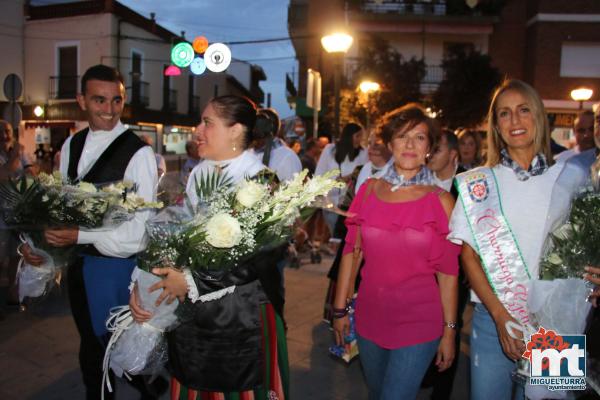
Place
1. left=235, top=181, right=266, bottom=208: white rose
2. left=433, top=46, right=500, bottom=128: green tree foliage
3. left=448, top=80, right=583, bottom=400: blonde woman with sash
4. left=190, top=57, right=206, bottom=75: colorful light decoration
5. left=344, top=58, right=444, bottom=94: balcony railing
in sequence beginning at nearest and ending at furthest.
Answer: left=235, top=181, right=266, bottom=208: white rose < left=448, top=80, right=583, bottom=400: blonde woman with sash < left=190, top=57, right=206, bottom=75: colorful light decoration < left=433, top=46, right=500, bottom=128: green tree foliage < left=344, top=58, right=444, bottom=94: balcony railing

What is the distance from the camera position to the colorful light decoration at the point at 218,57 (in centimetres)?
927

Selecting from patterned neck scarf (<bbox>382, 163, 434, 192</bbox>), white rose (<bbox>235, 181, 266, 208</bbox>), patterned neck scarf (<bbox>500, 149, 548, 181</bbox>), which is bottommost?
white rose (<bbox>235, 181, 266, 208</bbox>)

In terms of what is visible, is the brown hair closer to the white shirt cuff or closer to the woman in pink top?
the woman in pink top

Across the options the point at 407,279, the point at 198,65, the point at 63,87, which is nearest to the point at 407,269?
the point at 407,279

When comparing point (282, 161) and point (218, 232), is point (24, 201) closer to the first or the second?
point (218, 232)

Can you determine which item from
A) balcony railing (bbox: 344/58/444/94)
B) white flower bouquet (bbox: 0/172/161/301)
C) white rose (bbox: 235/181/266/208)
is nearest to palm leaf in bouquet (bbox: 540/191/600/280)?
white rose (bbox: 235/181/266/208)

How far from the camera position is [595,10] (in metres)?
19.7

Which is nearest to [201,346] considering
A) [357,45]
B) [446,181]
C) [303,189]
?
[303,189]

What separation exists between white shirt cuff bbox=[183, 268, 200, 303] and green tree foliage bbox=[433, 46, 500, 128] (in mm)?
15892

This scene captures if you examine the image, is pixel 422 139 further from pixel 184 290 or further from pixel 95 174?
pixel 95 174

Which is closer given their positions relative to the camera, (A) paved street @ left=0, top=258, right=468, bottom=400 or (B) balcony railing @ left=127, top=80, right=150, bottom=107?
(A) paved street @ left=0, top=258, right=468, bottom=400

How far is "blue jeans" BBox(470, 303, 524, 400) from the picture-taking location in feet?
8.03

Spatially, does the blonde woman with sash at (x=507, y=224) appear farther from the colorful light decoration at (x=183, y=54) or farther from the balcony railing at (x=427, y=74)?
the balcony railing at (x=427, y=74)

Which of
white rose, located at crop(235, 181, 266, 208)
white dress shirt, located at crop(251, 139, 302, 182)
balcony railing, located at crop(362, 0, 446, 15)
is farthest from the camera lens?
balcony railing, located at crop(362, 0, 446, 15)
